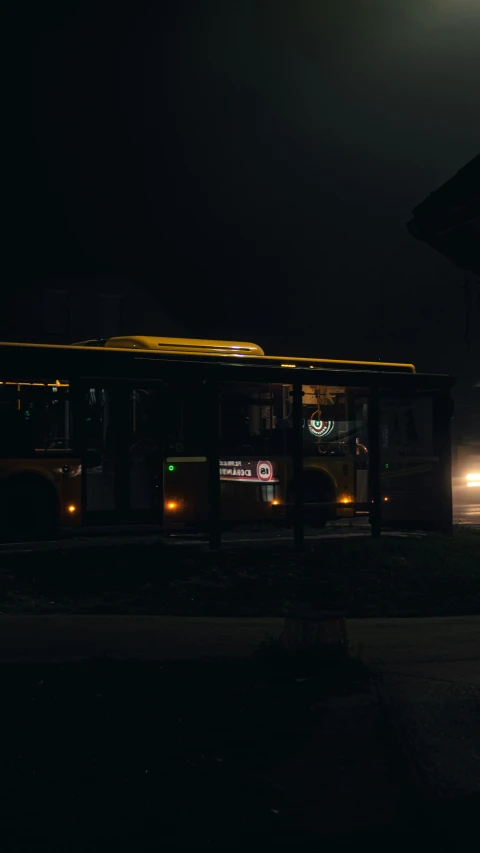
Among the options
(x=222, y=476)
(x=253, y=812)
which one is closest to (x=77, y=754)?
(x=253, y=812)

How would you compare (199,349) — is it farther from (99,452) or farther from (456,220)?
(456,220)

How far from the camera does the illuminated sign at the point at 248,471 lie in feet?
64.2

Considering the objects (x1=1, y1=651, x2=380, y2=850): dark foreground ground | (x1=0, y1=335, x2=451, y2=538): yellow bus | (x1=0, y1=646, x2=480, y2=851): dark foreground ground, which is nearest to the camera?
(x1=0, y1=646, x2=480, y2=851): dark foreground ground

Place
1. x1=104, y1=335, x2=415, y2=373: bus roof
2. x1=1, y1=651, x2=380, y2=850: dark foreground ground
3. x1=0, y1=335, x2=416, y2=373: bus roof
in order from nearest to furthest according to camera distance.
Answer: x1=1, y1=651, x2=380, y2=850: dark foreground ground, x1=0, y1=335, x2=416, y2=373: bus roof, x1=104, y1=335, x2=415, y2=373: bus roof

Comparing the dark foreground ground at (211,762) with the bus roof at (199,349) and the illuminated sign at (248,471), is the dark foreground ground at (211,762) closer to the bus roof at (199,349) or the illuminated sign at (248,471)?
the bus roof at (199,349)

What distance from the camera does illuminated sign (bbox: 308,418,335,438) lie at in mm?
20566

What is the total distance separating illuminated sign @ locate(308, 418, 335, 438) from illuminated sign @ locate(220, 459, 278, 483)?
1.25 metres

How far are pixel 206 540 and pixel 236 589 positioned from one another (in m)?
5.19

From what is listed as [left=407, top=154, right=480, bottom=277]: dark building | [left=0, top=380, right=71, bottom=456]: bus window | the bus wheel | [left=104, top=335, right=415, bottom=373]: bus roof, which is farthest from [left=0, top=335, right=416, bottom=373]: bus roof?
[left=407, top=154, right=480, bottom=277]: dark building

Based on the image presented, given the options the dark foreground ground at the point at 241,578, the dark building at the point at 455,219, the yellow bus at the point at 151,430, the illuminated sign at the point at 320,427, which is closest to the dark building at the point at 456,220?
the dark building at the point at 455,219

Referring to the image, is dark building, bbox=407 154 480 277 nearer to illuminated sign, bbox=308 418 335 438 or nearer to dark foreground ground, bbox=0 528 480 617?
dark foreground ground, bbox=0 528 480 617

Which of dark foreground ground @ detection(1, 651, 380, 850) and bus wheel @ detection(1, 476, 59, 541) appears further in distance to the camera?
bus wheel @ detection(1, 476, 59, 541)

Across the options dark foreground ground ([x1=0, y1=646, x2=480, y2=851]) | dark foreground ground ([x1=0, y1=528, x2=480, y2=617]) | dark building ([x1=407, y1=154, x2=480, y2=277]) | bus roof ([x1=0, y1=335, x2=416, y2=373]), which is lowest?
dark foreground ground ([x1=0, y1=646, x2=480, y2=851])

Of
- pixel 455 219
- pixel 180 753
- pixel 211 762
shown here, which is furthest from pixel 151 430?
pixel 455 219
